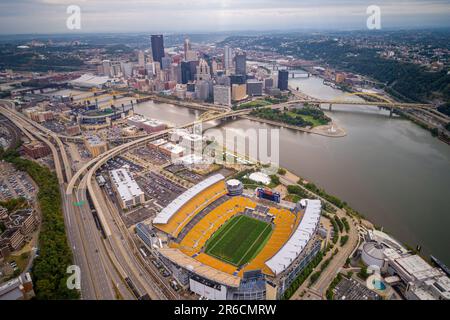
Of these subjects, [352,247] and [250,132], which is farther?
[250,132]

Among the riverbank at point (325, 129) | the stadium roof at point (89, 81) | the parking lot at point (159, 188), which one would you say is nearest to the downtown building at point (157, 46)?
the stadium roof at point (89, 81)

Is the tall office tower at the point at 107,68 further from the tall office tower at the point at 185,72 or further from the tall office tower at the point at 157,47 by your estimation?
the tall office tower at the point at 185,72

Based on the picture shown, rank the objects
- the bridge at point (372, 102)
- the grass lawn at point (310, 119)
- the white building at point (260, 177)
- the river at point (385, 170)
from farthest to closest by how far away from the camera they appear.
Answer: the bridge at point (372, 102)
the grass lawn at point (310, 119)
the white building at point (260, 177)
the river at point (385, 170)

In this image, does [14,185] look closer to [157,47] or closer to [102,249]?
[102,249]

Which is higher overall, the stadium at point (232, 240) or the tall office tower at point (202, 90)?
the tall office tower at point (202, 90)

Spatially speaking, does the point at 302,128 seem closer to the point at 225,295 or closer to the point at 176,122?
the point at 176,122

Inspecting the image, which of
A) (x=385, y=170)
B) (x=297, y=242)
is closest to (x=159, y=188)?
(x=297, y=242)
